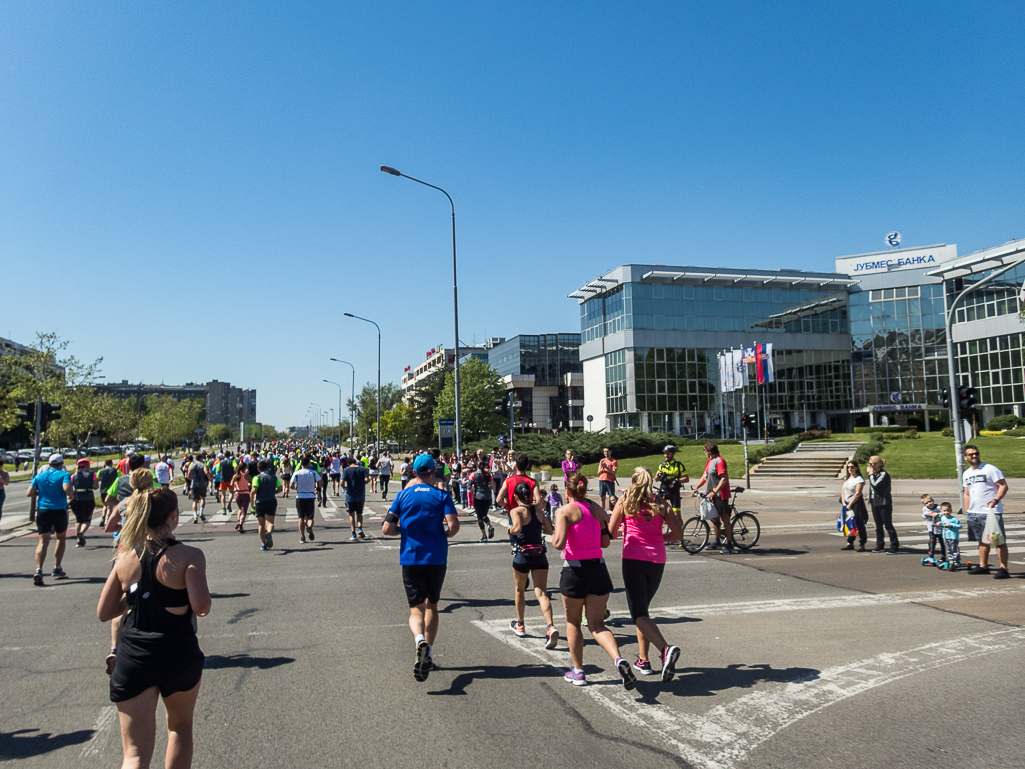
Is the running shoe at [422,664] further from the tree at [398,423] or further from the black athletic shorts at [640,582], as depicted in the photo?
the tree at [398,423]

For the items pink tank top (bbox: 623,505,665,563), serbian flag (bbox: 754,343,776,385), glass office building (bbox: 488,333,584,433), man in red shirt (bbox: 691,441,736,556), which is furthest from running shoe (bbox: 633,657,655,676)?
glass office building (bbox: 488,333,584,433)

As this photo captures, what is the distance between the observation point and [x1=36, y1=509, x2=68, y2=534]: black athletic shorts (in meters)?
10.3

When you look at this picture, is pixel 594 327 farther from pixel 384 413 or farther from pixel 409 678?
pixel 409 678

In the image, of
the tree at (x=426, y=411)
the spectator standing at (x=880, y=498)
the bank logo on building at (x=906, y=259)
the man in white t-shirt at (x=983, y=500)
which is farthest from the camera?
the tree at (x=426, y=411)

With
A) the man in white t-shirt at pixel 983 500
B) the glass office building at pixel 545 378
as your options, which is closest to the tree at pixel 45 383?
the man in white t-shirt at pixel 983 500

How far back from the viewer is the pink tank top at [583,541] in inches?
225

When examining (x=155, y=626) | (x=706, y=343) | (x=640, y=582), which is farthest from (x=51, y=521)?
(x=706, y=343)

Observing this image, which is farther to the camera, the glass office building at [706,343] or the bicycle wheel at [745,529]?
the glass office building at [706,343]

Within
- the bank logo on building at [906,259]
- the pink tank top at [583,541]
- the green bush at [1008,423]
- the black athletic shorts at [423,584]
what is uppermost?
the bank logo on building at [906,259]

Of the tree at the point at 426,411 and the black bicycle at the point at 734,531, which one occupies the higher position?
the tree at the point at 426,411

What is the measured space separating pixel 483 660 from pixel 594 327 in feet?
201

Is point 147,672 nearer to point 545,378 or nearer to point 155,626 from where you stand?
point 155,626

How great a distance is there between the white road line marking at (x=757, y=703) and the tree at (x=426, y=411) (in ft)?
222

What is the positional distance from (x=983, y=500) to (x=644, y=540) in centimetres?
701
